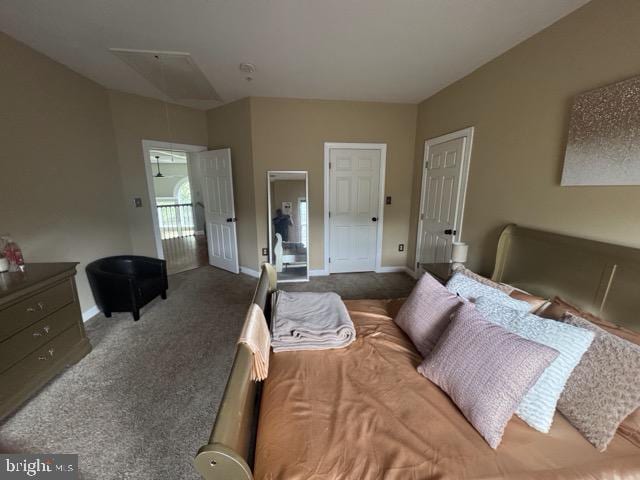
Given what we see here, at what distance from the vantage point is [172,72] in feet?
8.97

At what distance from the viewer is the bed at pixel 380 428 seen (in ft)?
2.68

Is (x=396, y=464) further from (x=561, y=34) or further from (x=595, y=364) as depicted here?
(x=561, y=34)

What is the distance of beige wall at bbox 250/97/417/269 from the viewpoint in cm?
352

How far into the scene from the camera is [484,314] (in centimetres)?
131

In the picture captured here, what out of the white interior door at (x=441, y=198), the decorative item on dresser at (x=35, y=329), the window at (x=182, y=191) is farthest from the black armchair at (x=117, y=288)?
the window at (x=182, y=191)

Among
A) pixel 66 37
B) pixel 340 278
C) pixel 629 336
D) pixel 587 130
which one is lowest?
pixel 340 278

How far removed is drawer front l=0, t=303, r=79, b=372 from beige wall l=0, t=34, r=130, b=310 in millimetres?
741

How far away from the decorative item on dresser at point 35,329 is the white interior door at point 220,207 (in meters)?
2.12

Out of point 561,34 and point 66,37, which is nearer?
point 561,34

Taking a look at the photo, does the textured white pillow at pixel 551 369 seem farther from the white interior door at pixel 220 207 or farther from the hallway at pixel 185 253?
the hallway at pixel 185 253

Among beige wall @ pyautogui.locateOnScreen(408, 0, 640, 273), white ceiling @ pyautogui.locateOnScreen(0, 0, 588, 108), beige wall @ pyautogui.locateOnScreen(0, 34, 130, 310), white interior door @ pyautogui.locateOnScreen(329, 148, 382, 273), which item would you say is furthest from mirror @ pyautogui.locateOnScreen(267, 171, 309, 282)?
beige wall @ pyautogui.locateOnScreen(408, 0, 640, 273)

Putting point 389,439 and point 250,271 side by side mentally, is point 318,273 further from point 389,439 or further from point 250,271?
point 389,439

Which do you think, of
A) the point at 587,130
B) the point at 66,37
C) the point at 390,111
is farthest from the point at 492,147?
the point at 66,37

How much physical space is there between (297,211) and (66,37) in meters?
2.73
